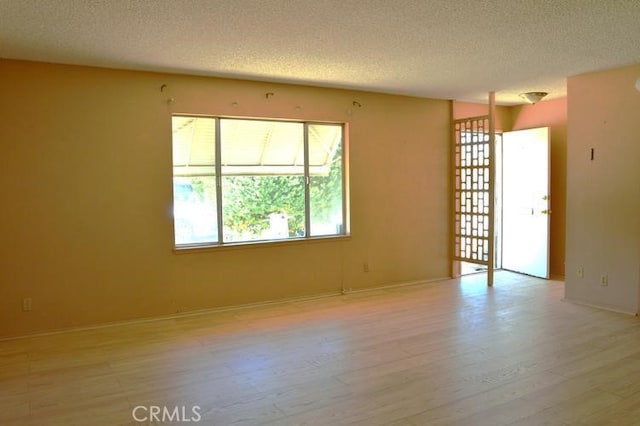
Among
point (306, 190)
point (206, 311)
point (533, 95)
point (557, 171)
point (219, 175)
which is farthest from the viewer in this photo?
point (557, 171)

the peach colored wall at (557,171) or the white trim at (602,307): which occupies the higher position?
the peach colored wall at (557,171)

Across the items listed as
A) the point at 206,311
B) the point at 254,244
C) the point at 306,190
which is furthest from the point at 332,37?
the point at 206,311

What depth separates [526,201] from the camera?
21.4 feet

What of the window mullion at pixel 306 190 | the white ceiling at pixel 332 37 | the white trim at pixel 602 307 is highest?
the white ceiling at pixel 332 37

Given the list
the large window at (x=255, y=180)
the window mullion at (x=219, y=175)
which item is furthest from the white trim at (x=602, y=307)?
the window mullion at (x=219, y=175)

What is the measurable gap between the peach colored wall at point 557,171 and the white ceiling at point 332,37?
1.57m

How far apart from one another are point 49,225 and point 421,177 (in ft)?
14.1

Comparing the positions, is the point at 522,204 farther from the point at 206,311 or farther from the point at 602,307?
the point at 206,311

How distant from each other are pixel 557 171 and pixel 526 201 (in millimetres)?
562

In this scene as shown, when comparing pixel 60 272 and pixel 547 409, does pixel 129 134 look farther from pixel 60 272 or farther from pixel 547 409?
pixel 547 409

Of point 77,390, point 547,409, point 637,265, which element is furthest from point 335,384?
point 637,265
